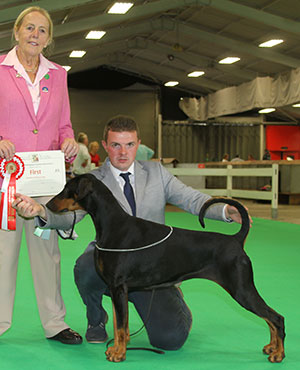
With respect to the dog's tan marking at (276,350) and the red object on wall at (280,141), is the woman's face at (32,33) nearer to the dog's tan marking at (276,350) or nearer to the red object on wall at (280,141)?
the dog's tan marking at (276,350)

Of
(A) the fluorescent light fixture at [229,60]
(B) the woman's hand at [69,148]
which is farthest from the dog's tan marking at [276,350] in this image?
(A) the fluorescent light fixture at [229,60]

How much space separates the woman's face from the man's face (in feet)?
1.92

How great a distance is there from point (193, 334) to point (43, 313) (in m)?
0.86

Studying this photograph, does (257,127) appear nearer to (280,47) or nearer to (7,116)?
(280,47)

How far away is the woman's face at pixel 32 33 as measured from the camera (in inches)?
101

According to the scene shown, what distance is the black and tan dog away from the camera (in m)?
2.27

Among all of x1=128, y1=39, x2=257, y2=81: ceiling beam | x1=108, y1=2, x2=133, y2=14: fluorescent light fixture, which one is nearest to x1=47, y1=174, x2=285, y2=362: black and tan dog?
x1=108, y1=2, x2=133, y2=14: fluorescent light fixture

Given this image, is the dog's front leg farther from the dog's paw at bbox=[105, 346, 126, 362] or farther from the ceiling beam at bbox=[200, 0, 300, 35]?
the ceiling beam at bbox=[200, 0, 300, 35]

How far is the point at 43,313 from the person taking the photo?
274 centimetres

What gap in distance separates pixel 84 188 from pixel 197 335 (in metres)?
1.16

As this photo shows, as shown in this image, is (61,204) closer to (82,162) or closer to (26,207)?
(26,207)

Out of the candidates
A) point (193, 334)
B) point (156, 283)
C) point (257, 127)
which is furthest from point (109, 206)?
point (257, 127)

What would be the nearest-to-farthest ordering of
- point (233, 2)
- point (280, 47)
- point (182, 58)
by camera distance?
1. point (233, 2)
2. point (280, 47)
3. point (182, 58)

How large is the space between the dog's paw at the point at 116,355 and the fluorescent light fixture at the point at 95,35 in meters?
11.8
